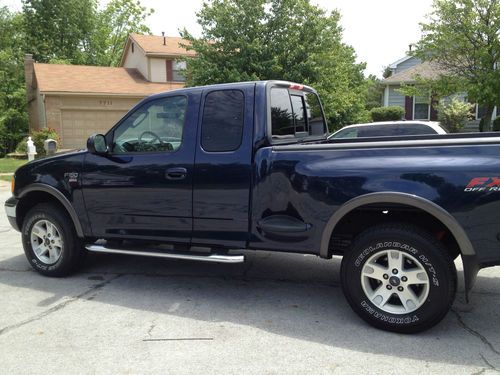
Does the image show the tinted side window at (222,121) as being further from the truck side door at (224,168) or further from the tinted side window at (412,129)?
the tinted side window at (412,129)

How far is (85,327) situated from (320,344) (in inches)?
75.3

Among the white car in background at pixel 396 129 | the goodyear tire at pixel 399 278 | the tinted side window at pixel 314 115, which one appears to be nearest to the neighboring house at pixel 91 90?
the white car in background at pixel 396 129

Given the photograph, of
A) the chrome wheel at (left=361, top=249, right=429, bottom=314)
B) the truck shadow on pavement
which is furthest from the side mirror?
the chrome wheel at (left=361, top=249, right=429, bottom=314)

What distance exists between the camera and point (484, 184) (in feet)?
11.0

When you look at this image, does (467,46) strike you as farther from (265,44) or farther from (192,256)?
(192,256)

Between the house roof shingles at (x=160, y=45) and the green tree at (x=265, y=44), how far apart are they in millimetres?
10892

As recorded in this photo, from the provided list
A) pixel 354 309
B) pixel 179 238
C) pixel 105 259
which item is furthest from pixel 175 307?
pixel 105 259

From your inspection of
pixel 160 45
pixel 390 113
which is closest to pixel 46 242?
pixel 390 113

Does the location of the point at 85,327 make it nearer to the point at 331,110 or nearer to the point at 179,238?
the point at 179,238

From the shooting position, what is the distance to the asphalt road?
3.30 meters

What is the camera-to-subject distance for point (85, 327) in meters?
3.92

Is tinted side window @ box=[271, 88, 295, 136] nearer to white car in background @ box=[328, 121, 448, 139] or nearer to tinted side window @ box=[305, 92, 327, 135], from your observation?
tinted side window @ box=[305, 92, 327, 135]

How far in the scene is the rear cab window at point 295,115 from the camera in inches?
179

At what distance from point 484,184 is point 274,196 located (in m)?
1.62
